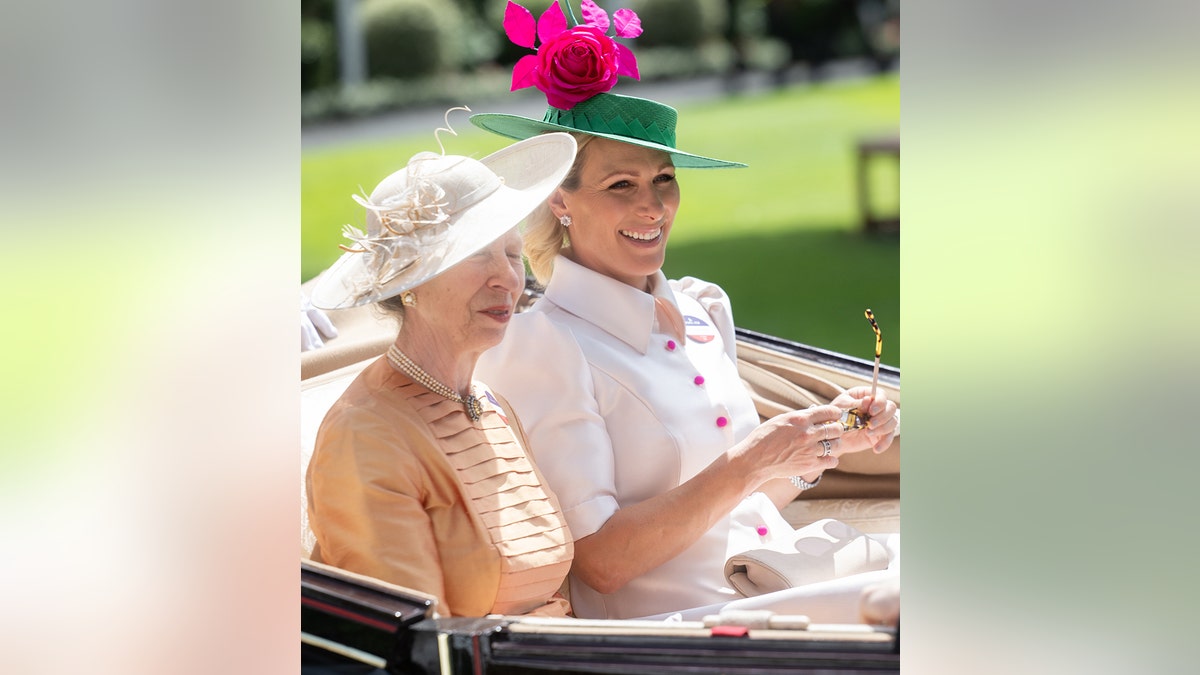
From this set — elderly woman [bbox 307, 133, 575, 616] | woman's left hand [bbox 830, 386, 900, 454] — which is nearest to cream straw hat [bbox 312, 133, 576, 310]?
elderly woman [bbox 307, 133, 575, 616]

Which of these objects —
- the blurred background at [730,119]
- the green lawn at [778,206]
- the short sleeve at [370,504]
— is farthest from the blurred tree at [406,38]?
the short sleeve at [370,504]

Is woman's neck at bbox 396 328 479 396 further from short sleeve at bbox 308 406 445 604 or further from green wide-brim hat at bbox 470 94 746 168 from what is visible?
green wide-brim hat at bbox 470 94 746 168

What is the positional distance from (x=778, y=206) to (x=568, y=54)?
306 inches

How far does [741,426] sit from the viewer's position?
274cm

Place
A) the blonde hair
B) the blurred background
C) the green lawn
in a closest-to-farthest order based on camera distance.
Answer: the blonde hair, the green lawn, the blurred background

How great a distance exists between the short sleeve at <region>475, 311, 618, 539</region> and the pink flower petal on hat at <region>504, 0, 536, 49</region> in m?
0.56

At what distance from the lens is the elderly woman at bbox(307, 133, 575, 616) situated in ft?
6.92

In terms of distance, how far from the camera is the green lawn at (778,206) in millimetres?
8523

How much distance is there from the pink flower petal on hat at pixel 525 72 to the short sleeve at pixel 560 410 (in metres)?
0.49

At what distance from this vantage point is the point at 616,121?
2.60 metres

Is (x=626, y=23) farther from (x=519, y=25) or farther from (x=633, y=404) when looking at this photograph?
(x=633, y=404)

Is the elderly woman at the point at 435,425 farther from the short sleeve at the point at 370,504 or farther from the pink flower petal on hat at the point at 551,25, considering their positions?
the pink flower petal on hat at the point at 551,25
